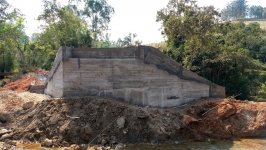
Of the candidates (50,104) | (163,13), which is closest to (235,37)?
(163,13)

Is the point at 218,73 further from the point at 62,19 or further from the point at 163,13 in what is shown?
the point at 62,19

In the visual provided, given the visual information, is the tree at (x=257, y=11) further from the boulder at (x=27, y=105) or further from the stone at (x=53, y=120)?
the stone at (x=53, y=120)

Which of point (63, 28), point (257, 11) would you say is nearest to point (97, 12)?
point (63, 28)

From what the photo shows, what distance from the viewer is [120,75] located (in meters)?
11.6

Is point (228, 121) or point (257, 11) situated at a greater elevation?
point (257, 11)

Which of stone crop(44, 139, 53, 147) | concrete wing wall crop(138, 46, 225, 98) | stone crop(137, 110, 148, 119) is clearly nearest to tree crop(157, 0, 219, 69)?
concrete wing wall crop(138, 46, 225, 98)

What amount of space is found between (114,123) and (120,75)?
2448 millimetres

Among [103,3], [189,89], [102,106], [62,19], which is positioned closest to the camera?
[102,106]

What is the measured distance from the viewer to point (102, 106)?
10797mm

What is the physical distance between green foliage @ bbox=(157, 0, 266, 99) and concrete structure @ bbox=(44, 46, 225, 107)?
12.9 feet

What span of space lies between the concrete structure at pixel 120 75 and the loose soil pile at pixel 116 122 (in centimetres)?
63

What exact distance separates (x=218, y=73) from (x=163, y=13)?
6590 mm

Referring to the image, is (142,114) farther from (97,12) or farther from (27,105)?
(97,12)

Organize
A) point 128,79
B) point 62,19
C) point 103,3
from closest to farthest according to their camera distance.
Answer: point 128,79
point 62,19
point 103,3
